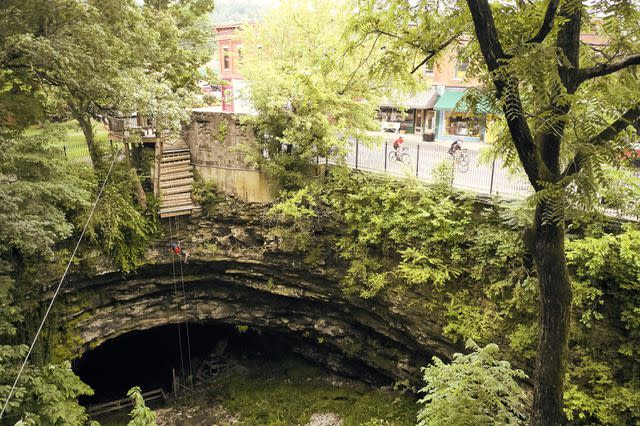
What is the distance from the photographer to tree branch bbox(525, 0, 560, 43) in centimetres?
345

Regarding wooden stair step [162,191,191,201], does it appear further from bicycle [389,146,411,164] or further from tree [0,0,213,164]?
bicycle [389,146,411,164]

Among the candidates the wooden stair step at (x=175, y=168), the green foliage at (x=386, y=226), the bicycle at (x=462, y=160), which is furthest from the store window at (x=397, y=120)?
the wooden stair step at (x=175, y=168)

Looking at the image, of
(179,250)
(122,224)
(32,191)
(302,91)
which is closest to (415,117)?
(302,91)

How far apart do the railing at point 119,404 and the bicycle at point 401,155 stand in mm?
10310

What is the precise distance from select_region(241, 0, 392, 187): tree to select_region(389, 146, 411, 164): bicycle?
136cm

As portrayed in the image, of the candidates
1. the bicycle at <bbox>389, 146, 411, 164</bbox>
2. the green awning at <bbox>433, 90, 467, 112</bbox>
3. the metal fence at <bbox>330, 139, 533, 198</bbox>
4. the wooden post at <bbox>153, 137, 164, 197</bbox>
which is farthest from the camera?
the green awning at <bbox>433, 90, 467, 112</bbox>

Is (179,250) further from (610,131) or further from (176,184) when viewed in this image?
(610,131)

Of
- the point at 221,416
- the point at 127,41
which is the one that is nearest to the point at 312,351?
the point at 221,416

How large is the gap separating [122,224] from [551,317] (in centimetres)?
1118

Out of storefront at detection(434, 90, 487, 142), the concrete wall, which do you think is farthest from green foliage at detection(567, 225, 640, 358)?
storefront at detection(434, 90, 487, 142)

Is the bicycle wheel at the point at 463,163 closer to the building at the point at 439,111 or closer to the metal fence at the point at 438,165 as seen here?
the metal fence at the point at 438,165

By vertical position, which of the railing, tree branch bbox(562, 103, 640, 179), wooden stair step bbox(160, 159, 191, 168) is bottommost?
the railing

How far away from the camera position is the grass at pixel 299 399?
38.5 feet

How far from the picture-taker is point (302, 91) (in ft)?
35.9
